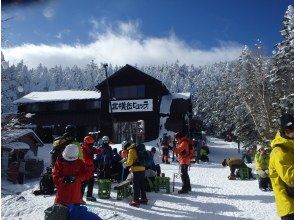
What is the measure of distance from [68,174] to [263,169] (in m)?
8.95

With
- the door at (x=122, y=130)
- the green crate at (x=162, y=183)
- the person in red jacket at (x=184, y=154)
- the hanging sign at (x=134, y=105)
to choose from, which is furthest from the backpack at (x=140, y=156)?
the door at (x=122, y=130)

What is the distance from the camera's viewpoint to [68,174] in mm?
7684

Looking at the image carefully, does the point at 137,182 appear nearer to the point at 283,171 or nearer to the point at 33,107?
the point at 283,171

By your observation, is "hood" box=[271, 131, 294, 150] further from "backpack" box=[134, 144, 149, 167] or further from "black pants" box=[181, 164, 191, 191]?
"black pants" box=[181, 164, 191, 191]

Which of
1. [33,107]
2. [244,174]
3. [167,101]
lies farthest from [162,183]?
[33,107]

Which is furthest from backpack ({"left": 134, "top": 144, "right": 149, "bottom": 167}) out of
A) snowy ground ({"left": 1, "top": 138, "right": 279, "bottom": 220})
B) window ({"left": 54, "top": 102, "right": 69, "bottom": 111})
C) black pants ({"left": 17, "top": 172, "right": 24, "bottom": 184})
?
window ({"left": 54, "top": 102, "right": 69, "bottom": 111})

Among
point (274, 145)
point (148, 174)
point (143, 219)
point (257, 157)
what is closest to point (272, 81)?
point (257, 157)

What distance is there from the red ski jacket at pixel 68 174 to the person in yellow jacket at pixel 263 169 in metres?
8.19

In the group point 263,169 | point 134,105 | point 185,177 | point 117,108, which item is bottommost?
point 185,177

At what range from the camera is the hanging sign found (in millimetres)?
41484

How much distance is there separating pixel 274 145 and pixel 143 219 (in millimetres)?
5698

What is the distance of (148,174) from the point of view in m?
13.8

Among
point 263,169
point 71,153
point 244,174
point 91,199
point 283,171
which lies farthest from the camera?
point 244,174

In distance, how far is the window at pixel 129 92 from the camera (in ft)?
138
